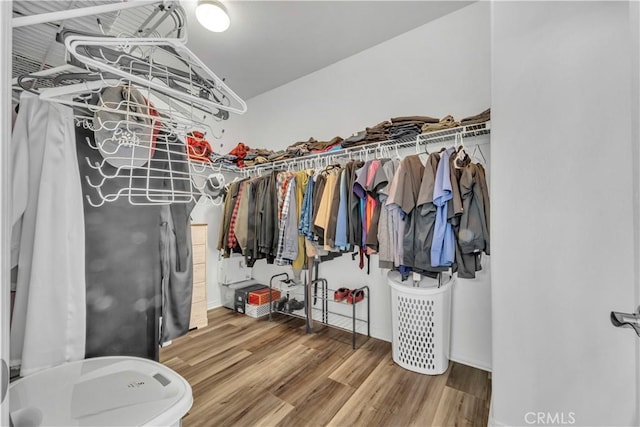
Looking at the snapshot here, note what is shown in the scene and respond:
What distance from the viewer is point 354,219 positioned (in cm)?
201

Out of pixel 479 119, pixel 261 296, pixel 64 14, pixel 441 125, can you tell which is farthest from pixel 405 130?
pixel 261 296

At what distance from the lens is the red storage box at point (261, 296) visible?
2.92m

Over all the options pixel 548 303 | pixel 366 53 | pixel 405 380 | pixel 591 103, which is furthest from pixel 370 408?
pixel 366 53

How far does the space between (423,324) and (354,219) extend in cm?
90

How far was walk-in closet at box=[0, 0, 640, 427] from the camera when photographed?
75 centimetres

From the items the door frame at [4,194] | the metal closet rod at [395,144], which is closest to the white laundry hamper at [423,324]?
the metal closet rod at [395,144]

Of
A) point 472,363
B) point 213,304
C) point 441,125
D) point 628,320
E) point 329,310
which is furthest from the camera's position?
point 213,304

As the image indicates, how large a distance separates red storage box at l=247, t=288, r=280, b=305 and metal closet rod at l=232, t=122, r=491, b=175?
1457mm

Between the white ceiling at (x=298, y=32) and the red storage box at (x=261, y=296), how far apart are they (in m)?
2.53

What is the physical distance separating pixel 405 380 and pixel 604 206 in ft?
4.99

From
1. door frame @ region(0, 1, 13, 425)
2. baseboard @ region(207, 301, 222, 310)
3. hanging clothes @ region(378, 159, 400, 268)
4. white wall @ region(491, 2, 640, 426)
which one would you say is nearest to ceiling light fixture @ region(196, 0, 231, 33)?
hanging clothes @ region(378, 159, 400, 268)

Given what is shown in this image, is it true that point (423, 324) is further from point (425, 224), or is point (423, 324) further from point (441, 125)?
point (441, 125)

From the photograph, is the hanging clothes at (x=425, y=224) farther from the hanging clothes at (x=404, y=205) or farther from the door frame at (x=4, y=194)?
the door frame at (x=4, y=194)

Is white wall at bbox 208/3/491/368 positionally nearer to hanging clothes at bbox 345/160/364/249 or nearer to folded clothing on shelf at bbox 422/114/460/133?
folded clothing on shelf at bbox 422/114/460/133
